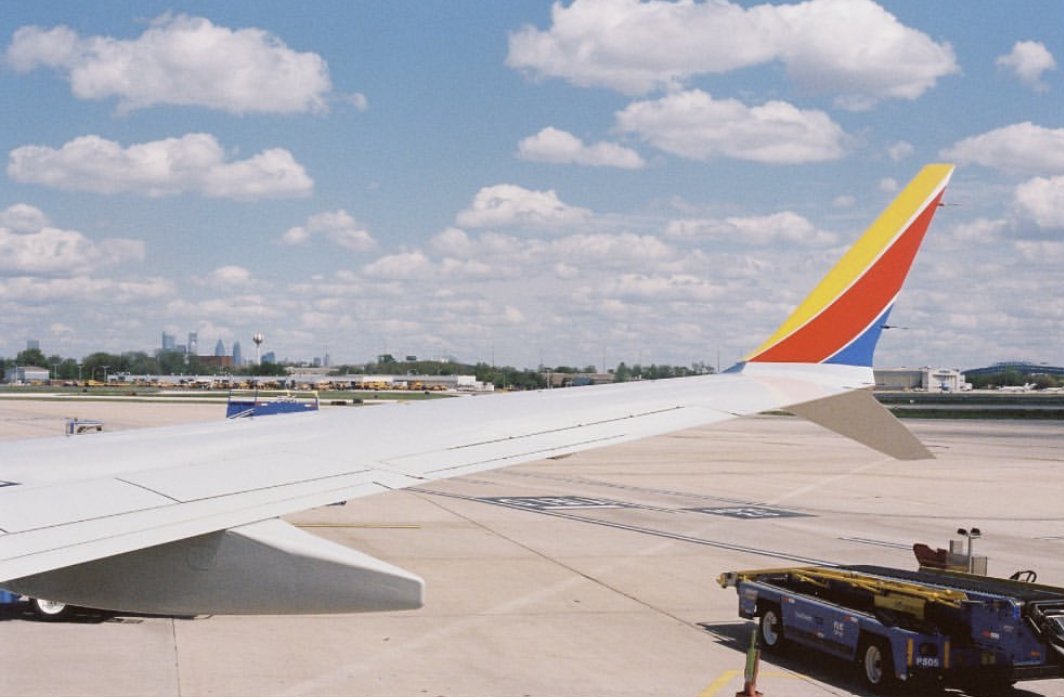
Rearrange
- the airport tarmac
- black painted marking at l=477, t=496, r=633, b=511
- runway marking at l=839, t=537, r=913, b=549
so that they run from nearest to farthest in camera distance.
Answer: the airport tarmac
runway marking at l=839, t=537, r=913, b=549
black painted marking at l=477, t=496, r=633, b=511

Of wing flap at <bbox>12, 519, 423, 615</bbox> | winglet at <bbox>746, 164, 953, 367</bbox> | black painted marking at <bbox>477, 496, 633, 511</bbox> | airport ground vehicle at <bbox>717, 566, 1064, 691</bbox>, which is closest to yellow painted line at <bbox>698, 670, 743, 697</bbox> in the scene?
airport ground vehicle at <bbox>717, 566, 1064, 691</bbox>

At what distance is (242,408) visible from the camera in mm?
31672

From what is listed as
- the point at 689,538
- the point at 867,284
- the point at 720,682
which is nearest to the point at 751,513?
the point at 689,538

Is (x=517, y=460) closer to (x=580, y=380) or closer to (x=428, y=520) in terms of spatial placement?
(x=428, y=520)

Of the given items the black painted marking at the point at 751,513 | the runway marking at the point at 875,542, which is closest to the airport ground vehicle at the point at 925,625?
the runway marking at the point at 875,542

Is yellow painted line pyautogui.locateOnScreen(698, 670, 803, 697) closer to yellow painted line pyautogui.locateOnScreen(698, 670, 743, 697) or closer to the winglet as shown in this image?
yellow painted line pyautogui.locateOnScreen(698, 670, 743, 697)

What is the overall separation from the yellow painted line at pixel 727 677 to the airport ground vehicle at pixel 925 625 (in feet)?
2.08

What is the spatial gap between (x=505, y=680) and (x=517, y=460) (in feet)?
24.4

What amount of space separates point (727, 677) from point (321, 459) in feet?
29.0

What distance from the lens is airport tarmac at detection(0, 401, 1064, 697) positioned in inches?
552

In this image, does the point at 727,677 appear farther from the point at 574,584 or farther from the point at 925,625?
the point at 574,584

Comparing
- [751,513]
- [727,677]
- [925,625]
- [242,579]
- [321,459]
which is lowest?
[727,677]

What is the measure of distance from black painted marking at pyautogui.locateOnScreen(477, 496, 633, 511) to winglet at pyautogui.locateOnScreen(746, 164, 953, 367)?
23.3 metres

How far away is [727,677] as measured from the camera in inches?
568
